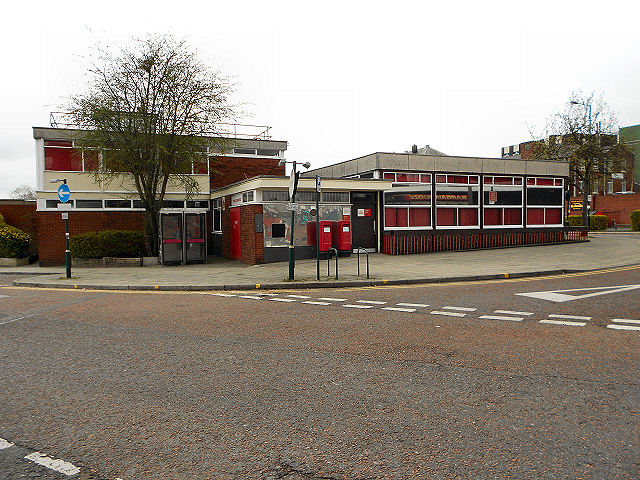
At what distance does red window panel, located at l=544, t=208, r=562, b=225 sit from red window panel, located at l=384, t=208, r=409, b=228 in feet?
31.0

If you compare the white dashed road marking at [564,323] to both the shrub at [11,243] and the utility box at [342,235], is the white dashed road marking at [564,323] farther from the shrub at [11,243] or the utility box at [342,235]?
the shrub at [11,243]

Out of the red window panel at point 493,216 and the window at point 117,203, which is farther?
the red window panel at point 493,216

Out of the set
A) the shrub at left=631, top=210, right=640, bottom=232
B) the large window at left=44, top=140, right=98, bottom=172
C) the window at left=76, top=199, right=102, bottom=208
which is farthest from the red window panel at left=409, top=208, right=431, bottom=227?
the shrub at left=631, top=210, right=640, bottom=232

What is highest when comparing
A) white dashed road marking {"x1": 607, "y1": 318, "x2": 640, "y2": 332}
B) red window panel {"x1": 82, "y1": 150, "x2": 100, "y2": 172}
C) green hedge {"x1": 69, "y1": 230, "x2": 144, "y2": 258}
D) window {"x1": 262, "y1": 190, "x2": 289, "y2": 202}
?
red window panel {"x1": 82, "y1": 150, "x2": 100, "y2": 172}

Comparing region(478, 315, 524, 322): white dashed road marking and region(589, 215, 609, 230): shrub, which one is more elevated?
region(589, 215, 609, 230): shrub

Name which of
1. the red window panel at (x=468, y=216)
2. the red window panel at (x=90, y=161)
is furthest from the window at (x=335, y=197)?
the red window panel at (x=90, y=161)

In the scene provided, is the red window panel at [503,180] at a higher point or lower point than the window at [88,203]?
higher

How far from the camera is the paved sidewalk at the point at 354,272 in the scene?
543 inches

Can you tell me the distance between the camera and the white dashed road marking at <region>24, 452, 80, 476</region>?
3.34m

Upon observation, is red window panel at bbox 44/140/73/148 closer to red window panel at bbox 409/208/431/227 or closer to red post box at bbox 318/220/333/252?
red post box at bbox 318/220/333/252

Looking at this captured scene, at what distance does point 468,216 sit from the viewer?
1013 inches

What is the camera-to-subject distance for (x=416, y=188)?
24359 mm

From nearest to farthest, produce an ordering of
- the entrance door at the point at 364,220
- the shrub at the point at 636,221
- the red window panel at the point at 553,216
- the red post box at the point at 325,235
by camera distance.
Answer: the red post box at the point at 325,235 < the entrance door at the point at 364,220 < the red window panel at the point at 553,216 < the shrub at the point at 636,221

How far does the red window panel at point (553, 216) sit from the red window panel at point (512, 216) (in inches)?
77.3
